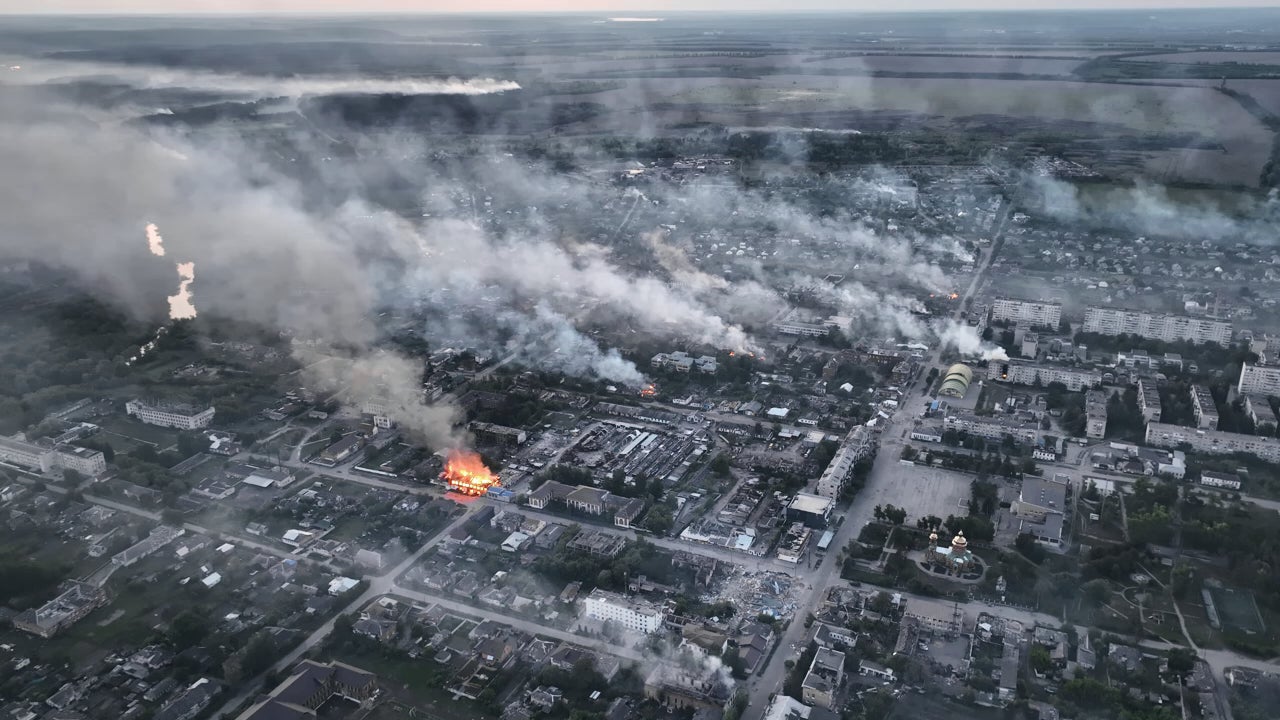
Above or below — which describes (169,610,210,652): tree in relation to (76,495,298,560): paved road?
above

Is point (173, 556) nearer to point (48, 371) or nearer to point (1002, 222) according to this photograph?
point (48, 371)

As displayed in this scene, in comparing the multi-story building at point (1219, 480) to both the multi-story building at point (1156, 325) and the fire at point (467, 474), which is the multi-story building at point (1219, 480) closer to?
the multi-story building at point (1156, 325)

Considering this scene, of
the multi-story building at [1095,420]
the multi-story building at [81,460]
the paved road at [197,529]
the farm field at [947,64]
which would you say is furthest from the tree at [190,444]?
the farm field at [947,64]

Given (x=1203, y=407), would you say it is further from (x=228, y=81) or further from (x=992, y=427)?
(x=228, y=81)

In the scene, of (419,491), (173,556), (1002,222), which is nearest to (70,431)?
(173,556)

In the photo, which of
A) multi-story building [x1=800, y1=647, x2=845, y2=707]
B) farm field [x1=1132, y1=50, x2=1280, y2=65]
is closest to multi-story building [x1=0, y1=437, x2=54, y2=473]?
multi-story building [x1=800, y1=647, x2=845, y2=707]

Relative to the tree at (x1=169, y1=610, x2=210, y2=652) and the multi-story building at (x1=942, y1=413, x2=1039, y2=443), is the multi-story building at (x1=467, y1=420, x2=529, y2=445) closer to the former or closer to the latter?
the tree at (x1=169, y1=610, x2=210, y2=652)
